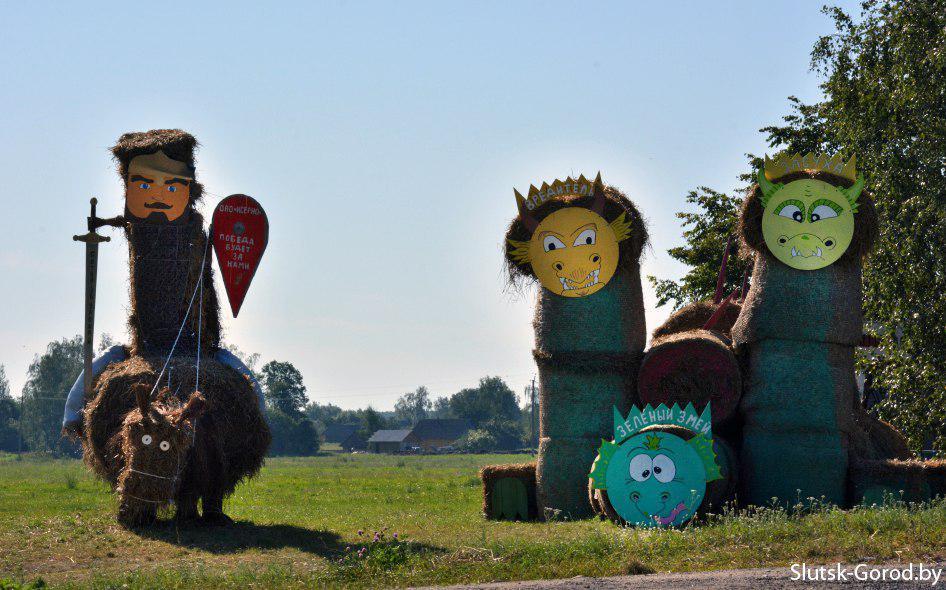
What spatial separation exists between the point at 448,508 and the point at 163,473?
21.3 feet

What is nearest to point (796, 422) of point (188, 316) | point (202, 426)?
point (202, 426)

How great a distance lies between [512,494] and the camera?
615 inches

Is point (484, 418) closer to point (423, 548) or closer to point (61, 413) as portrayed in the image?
point (61, 413)

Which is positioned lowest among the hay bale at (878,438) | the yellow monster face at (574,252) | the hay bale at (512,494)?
the hay bale at (512,494)

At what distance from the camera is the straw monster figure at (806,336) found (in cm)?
1361

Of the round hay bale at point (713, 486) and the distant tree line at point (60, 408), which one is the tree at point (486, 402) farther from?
the round hay bale at point (713, 486)

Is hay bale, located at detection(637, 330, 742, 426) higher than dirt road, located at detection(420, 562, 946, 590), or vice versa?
hay bale, located at detection(637, 330, 742, 426)

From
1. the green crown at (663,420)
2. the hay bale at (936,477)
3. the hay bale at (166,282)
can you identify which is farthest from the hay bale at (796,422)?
the hay bale at (166,282)

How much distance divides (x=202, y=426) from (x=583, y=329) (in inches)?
203

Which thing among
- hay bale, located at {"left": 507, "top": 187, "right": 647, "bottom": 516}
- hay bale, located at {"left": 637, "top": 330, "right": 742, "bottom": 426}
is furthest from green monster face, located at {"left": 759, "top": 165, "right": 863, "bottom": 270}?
hay bale, located at {"left": 507, "top": 187, "right": 647, "bottom": 516}

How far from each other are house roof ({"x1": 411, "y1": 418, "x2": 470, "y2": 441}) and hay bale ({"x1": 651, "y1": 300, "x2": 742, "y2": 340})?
265ft

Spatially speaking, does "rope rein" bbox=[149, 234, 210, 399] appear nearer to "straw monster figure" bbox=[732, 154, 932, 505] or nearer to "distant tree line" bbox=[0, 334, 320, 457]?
"straw monster figure" bbox=[732, 154, 932, 505]

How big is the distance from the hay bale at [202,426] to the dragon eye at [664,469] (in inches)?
204

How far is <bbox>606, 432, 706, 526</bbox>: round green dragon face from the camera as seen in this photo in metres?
12.4
